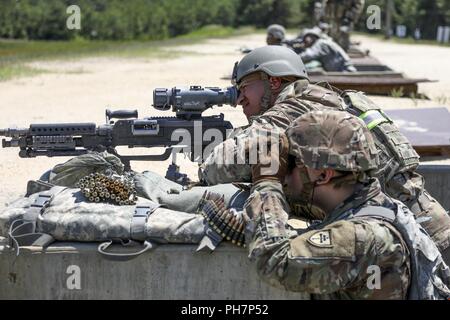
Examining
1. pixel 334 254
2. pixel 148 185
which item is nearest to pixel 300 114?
pixel 148 185

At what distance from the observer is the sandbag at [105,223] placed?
326 centimetres

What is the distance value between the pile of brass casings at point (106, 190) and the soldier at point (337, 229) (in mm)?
670

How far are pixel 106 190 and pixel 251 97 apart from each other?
1.30 metres

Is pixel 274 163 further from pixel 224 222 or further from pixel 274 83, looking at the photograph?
pixel 274 83

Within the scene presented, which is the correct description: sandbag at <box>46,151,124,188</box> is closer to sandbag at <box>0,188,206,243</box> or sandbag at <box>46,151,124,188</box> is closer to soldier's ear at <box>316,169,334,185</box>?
sandbag at <box>0,188,206,243</box>

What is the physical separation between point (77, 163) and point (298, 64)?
141 centimetres

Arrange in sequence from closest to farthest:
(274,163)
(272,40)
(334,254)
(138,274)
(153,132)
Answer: (334,254) → (274,163) → (138,274) → (153,132) → (272,40)

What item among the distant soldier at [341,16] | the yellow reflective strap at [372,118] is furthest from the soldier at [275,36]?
the yellow reflective strap at [372,118]

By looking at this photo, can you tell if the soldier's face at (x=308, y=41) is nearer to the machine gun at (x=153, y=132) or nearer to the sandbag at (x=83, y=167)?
the machine gun at (x=153, y=132)

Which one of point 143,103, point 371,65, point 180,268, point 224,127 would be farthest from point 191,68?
point 180,268

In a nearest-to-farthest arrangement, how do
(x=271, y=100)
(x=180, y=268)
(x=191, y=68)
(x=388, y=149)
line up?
(x=180, y=268), (x=388, y=149), (x=271, y=100), (x=191, y=68)

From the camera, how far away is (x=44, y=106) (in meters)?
12.2

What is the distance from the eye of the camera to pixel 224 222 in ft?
10.5
